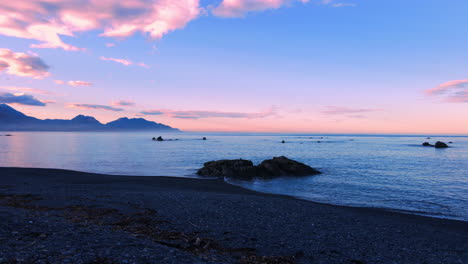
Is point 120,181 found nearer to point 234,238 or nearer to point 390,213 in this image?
point 234,238

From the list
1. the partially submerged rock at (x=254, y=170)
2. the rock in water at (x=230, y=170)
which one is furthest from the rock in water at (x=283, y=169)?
the rock in water at (x=230, y=170)

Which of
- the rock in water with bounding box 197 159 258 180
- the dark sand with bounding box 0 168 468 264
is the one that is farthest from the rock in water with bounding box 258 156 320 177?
the dark sand with bounding box 0 168 468 264

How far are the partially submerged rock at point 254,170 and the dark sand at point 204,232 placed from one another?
598 inches

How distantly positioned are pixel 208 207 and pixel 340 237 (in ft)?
24.0

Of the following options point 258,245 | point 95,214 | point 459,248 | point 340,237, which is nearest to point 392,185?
point 459,248

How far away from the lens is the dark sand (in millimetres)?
7473

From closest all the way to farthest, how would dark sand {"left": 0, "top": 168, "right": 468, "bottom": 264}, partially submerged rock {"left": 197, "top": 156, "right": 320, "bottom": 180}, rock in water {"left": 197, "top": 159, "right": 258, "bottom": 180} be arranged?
dark sand {"left": 0, "top": 168, "right": 468, "bottom": 264}
rock in water {"left": 197, "top": 159, "right": 258, "bottom": 180}
partially submerged rock {"left": 197, "top": 156, "right": 320, "bottom": 180}

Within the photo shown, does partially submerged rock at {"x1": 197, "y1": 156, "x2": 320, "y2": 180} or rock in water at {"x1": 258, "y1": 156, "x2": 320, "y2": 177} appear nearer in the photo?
partially submerged rock at {"x1": 197, "y1": 156, "x2": 320, "y2": 180}

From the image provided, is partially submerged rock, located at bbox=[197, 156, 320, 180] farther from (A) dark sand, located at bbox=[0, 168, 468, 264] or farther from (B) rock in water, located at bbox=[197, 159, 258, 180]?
(A) dark sand, located at bbox=[0, 168, 468, 264]

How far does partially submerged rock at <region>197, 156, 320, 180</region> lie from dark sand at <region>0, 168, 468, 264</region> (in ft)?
49.8

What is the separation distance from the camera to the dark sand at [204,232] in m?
7.47

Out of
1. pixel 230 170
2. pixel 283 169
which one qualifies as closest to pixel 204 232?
pixel 230 170

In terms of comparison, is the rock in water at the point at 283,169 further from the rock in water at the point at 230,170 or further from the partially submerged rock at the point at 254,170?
the rock in water at the point at 230,170

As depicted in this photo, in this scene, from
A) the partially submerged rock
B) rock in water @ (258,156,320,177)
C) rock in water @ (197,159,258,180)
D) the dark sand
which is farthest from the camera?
rock in water @ (258,156,320,177)
